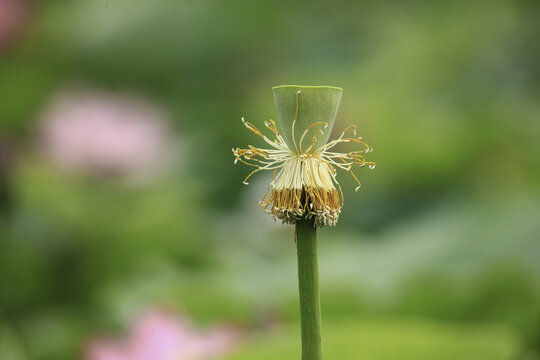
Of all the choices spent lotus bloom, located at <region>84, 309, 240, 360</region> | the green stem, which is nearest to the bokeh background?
spent lotus bloom, located at <region>84, 309, 240, 360</region>

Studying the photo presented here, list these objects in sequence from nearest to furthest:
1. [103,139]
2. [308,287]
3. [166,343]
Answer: [308,287] → [166,343] → [103,139]

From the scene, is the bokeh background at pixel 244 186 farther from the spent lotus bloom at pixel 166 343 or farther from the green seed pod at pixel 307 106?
the green seed pod at pixel 307 106

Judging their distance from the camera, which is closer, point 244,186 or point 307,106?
point 307,106

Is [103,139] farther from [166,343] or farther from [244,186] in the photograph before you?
[166,343]

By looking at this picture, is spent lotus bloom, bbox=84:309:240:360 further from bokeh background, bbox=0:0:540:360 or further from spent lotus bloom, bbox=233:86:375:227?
spent lotus bloom, bbox=233:86:375:227

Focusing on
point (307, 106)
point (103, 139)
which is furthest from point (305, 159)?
point (103, 139)

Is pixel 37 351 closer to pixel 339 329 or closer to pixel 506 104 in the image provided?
pixel 339 329

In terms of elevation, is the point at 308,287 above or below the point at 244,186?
below
